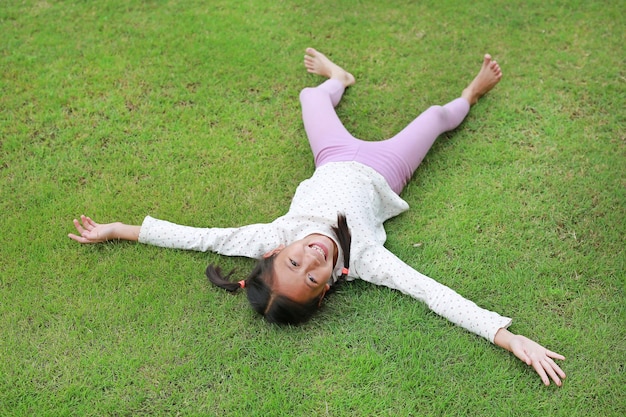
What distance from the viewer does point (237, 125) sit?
3904 mm

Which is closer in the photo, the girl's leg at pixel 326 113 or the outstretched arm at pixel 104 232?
the outstretched arm at pixel 104 232

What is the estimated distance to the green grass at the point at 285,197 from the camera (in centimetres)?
276

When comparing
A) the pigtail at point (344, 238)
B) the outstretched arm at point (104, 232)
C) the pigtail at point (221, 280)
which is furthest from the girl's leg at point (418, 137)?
the outstretched arm at point (104, 232)

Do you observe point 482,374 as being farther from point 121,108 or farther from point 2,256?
point 121,108

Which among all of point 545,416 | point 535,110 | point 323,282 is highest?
point 535,110

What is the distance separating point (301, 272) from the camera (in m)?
2.82

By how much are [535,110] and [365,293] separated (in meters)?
1.76

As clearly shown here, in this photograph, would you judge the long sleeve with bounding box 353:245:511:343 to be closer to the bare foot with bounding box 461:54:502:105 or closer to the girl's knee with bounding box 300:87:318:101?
the girl's knee with bounding box 300:87:318:101

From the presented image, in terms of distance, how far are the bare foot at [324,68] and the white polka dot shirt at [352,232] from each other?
33.1 inches

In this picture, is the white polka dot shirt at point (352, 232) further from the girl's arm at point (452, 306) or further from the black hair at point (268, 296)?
the black hair at point (268, 296)

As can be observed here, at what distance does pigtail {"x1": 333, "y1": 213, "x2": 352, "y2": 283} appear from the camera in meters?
3.10

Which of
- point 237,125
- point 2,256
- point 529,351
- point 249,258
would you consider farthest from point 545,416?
point 2,256

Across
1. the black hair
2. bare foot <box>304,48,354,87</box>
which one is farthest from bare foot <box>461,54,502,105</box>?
the black hair

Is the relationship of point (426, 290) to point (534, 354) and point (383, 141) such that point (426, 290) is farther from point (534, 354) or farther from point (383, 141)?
point (383, 141)
